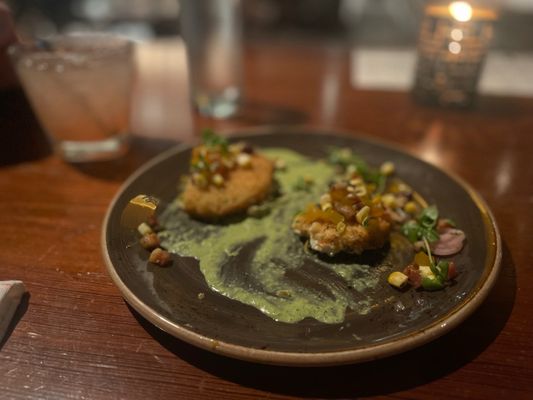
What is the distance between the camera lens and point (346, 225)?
96cm

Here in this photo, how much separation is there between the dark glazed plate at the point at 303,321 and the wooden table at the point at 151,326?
0.19ft

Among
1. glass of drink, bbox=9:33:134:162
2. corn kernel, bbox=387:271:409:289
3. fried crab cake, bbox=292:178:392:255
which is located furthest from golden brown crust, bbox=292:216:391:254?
glass of drink, bbox=9:33:134:162

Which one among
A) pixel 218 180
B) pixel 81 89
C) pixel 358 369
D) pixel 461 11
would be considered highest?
pixel 461 11

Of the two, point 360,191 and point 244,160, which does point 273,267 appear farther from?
point 244,160

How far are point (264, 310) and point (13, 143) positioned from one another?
1.18 m

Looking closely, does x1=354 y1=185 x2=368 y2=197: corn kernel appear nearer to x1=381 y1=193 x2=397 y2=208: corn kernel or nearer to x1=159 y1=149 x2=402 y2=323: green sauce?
x1=381 y1=193 x2=397 y2=208: corn kernel

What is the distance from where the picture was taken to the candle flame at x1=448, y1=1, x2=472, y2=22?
1728 millimetres

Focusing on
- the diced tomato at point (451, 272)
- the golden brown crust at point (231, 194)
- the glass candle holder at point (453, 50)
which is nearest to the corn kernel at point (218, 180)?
the golden brown crust at point (231, 194)

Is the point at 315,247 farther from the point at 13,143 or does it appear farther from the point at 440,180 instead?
the point at 13,143

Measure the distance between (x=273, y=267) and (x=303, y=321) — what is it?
17cm

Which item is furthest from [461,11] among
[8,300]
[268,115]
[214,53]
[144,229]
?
[8,300]

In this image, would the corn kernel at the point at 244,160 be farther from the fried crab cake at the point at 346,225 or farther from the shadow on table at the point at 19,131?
the shadow on table at the point at 19,131

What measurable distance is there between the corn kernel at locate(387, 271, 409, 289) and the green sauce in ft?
0.10

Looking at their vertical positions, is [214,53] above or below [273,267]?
above
